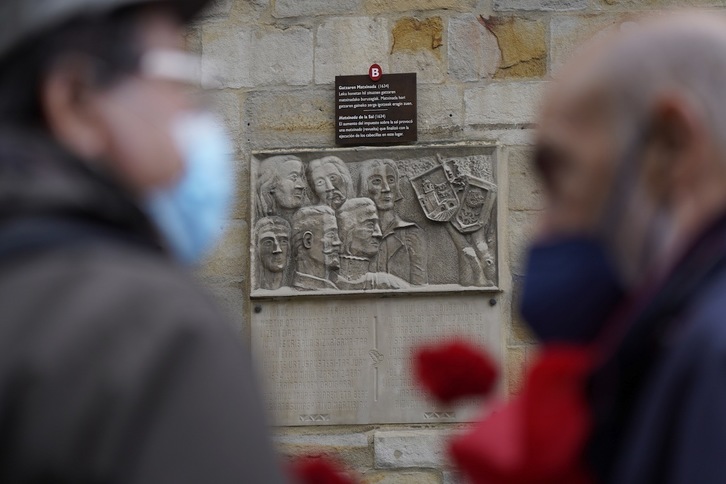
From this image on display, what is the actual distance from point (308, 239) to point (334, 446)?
923mm

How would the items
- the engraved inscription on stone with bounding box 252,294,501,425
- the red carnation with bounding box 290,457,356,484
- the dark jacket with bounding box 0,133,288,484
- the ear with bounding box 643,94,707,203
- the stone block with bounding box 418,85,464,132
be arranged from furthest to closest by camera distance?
1. the stone block with bounding box 418,85,464,132
2. the engraved inscription on stone with bounding box 252,294,501,425
3. the red carnation with bounding box 290,457,356,484
4. the ear with bounding box 643,94,707,203
5. the dark jacket with bounding box 0,133,288,484

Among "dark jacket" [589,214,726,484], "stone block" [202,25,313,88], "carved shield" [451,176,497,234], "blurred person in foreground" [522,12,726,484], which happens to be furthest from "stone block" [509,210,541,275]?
"dark jacket" [589,214,726,484]

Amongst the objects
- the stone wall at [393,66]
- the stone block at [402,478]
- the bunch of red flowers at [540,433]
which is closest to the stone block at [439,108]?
the stone wall at [393,66]

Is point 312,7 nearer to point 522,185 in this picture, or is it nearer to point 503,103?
point 503,103

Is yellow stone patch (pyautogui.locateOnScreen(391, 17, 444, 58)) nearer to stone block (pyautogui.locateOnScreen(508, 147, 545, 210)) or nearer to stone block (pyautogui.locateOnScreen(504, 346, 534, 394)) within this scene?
stone block (pyautogui.locateOnScreen(508, 147, 545, 210))

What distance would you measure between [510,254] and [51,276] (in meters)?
4.68

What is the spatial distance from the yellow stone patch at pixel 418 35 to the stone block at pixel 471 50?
0.18 feet

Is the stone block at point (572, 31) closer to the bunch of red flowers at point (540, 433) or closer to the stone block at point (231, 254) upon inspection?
the stone block at point (231, 254)

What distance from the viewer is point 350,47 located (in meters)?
5.87

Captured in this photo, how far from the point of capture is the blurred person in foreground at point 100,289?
3.28 feet

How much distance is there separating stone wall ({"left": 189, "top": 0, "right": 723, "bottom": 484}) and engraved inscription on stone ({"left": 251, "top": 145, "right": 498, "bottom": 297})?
98mm

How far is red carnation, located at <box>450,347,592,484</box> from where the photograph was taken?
1.38 metres

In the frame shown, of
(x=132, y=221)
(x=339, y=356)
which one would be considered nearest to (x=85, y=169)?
(x=132, y=221)

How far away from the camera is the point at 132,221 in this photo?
3.77 ft
